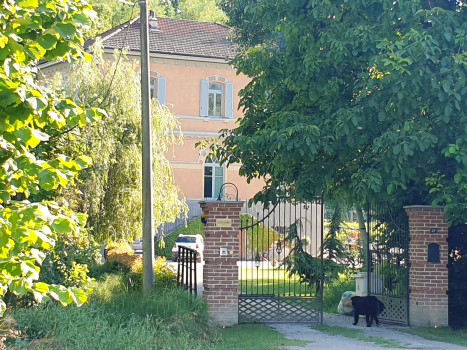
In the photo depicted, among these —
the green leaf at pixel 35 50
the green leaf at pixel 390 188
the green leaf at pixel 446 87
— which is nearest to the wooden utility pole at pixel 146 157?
the green leaf at pixel 390 188

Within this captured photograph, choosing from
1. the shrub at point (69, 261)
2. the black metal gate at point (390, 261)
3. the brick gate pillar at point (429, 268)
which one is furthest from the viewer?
the black metal gate at point (390, 261)

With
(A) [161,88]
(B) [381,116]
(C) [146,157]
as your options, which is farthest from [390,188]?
(A) [161,88]

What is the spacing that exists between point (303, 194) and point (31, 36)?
914cm

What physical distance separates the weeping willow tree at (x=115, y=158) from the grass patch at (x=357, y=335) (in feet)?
20.6

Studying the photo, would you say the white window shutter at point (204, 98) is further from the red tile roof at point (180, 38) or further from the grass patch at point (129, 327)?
the grass patch at point (129, 327)

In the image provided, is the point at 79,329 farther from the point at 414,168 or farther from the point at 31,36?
the point at 414,168

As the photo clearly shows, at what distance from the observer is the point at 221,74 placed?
34.3 metres

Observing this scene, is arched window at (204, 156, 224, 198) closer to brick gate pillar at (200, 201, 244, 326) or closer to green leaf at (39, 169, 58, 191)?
brick gate pillar at (200, 201, 244, 326)

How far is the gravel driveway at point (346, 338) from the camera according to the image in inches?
426

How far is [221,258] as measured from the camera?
12500mm

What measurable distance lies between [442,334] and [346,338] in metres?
1.93

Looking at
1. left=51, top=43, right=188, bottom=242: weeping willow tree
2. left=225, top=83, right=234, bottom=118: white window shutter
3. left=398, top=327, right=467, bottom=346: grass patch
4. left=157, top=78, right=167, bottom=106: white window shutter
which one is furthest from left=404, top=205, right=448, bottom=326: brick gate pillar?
left=225, top=83, right=234, bottom=118: white window shutter

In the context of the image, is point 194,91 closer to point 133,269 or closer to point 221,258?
point 133,269

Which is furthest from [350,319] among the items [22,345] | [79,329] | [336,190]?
[22,345]
